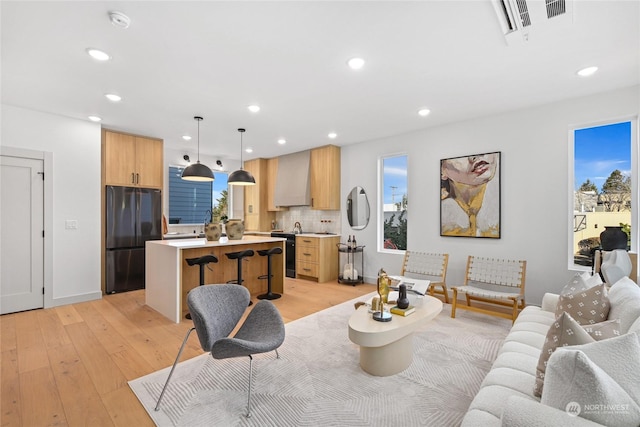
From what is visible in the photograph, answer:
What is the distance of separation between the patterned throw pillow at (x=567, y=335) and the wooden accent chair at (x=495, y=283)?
210 cm

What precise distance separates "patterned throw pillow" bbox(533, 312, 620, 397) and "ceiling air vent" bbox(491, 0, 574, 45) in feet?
6.61

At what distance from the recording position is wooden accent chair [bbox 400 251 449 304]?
4.37 metres

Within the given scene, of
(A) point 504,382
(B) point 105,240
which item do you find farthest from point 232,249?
(A) point 504,382

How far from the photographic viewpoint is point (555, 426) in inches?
37.8

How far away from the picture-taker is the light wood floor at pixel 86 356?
77.9 inches

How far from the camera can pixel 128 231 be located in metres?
5.08

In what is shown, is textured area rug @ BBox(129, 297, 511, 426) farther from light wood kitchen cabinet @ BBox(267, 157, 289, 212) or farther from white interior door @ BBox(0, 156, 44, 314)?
light wood kitchen cabinet @ BBox(267, 157, 289, 212)

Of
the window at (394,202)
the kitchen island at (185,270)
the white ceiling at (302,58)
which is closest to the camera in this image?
the white ceiling at (302,58)

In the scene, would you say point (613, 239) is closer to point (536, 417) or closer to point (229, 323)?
point (536, 417)

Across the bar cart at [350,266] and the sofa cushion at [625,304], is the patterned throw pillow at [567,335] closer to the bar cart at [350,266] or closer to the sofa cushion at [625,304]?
the sofa cushion at [625,304]

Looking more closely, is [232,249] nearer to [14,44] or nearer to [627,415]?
[14,44]

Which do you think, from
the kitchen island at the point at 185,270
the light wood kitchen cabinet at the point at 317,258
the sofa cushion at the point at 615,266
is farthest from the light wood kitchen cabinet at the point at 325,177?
the sofa cushion at the point at 615,266

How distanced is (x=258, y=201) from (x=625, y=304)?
261 inches

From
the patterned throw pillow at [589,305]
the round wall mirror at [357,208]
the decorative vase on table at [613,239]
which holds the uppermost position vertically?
the round wall mirror at [357,208]
